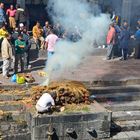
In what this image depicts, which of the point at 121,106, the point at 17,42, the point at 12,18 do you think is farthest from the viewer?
the point at 12,18

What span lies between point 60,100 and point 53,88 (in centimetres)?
51

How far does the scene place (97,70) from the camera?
17062 mm

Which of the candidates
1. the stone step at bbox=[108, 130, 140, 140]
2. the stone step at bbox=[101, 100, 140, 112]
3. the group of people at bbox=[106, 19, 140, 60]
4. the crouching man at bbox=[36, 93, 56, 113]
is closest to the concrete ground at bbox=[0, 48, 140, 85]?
the group of people at bbox=[106, 19, 140, 60]

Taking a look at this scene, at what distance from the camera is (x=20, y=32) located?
16.6 meters

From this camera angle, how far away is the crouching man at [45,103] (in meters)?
11.5

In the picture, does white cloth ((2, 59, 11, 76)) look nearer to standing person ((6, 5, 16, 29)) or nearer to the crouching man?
the crouching man

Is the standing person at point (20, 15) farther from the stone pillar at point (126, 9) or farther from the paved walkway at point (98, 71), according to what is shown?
the stone pillar at point (126, 9)

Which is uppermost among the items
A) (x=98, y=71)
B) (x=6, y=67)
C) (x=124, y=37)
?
(x=124, y=37)

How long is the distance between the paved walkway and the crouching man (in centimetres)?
303

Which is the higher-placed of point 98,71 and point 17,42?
point 17,42

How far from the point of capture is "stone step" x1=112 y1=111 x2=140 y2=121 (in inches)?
518

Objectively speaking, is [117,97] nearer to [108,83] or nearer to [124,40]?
[108,83]

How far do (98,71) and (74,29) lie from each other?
2.36m

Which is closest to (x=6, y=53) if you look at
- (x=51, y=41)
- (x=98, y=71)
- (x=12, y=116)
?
(x=51, y=41)
